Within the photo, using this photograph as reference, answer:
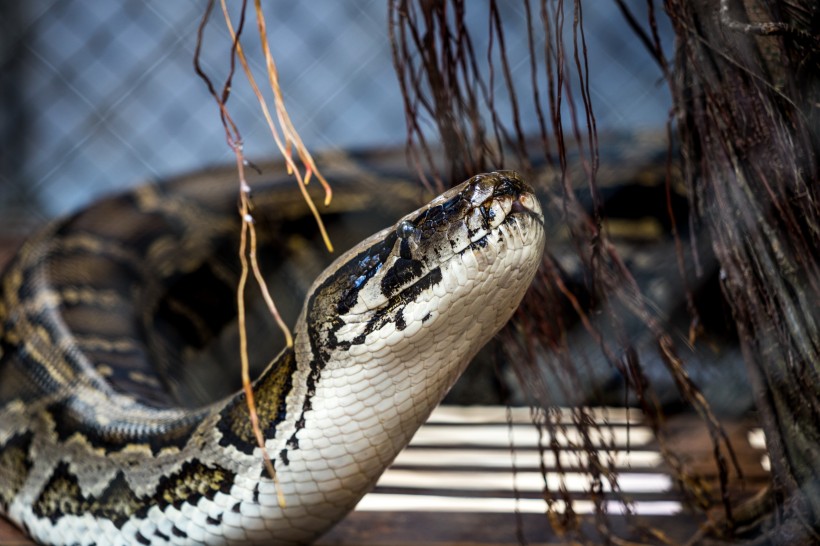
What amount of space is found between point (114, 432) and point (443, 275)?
0.94 metres

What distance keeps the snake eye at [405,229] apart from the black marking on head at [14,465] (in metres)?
1.20

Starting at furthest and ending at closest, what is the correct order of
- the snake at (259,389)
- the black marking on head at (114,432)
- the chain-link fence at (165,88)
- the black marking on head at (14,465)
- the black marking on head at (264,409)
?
the chain-link fence at (165,88)
the black marking on head at (14,465)
the black marking on head at (114,432)
the black marking on head at (264,409)
the snake at (259,389)

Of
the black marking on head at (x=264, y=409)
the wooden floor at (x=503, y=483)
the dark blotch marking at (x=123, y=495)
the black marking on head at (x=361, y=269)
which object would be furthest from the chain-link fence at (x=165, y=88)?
the black marking on head at (x=361, y=269)

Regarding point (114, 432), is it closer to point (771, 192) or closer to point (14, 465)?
point (14, 465)

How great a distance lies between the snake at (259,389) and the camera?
166cm

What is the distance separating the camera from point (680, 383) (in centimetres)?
192

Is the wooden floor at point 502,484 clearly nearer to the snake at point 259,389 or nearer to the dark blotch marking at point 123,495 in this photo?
the dark blotch marking at point 123,495

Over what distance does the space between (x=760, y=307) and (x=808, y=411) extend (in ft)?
0.64

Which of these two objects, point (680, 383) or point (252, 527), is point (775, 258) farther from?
point (252, 527)

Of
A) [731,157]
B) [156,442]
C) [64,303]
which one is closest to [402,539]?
[156,442]

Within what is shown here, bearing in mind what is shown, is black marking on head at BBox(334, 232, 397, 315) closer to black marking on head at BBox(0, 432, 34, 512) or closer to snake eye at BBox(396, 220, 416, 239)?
snake eye at BBox(396, 220, 416, 239)

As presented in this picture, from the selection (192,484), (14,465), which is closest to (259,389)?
(192,484)

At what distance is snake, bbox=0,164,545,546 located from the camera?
5.45 feet

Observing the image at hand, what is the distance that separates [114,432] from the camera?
214 centimetres
